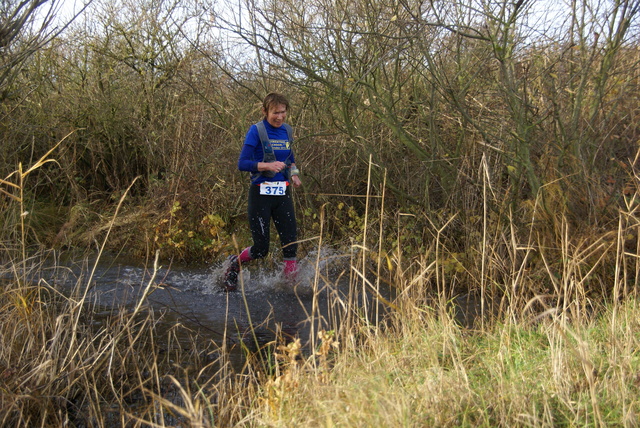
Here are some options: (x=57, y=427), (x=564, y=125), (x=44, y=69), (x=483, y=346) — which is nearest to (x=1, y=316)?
(x=57, y=427)

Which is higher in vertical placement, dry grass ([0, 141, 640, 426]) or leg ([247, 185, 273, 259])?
leg ([247, 185, 273, 259])

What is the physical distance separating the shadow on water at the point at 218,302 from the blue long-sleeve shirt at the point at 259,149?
Answer: 104 centimetres

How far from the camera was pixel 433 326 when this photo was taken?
12.8 feet

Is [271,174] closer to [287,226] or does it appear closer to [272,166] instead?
[272,166]

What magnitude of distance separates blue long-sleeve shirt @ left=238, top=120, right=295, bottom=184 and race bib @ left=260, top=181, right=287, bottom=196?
4 cm

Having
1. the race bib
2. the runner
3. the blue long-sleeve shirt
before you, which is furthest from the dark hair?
the race bib

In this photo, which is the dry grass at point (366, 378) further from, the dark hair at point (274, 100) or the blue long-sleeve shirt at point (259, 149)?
the dark hair at point (274, 100)

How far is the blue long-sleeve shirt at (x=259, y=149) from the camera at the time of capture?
18.3 feet

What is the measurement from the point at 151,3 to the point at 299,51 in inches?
194

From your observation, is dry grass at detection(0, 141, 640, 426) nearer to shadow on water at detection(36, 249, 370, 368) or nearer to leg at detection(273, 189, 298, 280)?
shadow on water at detection(36, 249, 370, 368)

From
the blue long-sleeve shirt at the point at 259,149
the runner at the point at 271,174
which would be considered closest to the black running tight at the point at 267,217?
the runner at the point at 271,174

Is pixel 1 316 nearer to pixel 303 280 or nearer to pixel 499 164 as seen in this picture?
pixel 303 280

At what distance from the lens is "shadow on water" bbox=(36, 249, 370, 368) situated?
16.4 ft

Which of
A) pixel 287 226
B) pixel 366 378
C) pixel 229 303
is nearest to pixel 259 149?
pixel 287 226
